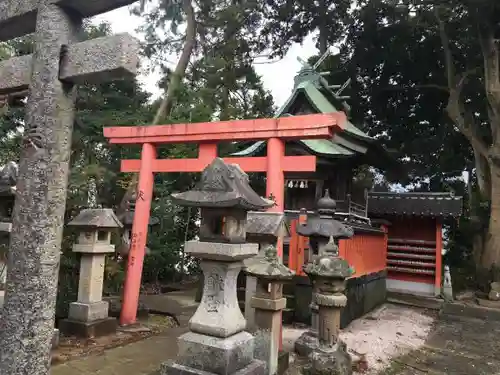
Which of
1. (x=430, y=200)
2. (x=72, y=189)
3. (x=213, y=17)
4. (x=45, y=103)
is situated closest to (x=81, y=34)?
(x=45, y=103)

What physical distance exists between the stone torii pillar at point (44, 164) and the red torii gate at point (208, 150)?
3899 millimetres

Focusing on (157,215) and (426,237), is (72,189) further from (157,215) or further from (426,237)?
(426,237)

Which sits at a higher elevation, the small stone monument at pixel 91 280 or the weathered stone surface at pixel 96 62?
the weathered stone surface at pixel 96 62

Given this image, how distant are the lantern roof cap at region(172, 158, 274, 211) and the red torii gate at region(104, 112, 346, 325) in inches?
73.2

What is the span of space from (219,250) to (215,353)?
42.0 inches

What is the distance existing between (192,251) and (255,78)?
630 inches

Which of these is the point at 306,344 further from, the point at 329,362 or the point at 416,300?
the point at 416,300

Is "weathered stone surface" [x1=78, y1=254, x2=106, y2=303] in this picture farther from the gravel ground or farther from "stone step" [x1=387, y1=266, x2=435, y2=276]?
"stone step" [x1=387, y1=266, x2=435, y2=276]

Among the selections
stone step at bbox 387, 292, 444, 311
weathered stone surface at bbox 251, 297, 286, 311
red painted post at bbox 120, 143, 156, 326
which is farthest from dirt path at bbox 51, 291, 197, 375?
stone step at bbox 387, 292, 444, 311

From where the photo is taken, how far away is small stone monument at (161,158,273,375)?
4.11 metres

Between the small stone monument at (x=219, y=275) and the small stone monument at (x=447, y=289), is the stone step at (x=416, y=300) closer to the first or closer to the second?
the small stone monument at (x=447, y=289)

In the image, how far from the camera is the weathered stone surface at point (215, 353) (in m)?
4.01

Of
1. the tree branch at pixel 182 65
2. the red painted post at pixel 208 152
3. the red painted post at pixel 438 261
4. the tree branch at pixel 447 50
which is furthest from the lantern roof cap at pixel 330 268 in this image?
the tree branch at pixel 447 50

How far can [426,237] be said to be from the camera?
1413cm
